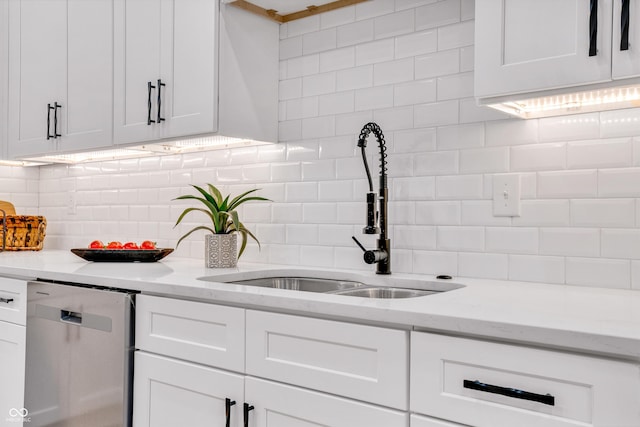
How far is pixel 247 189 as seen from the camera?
2.58 meters

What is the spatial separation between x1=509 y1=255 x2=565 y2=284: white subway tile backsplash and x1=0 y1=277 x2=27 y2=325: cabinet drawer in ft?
5.88

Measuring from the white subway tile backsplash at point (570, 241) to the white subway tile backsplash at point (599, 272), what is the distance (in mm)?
25

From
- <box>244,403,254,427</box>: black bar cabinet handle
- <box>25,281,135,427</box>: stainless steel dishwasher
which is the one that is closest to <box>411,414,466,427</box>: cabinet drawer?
<box>244,403,254,427</box>: black bar cabinet handle

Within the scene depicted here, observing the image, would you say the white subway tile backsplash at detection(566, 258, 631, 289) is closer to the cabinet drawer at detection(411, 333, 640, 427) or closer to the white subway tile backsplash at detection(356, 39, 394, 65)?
the cabinet drawer at detection(411, 333, 640, 427)

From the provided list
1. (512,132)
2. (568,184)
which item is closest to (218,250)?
(512,132)

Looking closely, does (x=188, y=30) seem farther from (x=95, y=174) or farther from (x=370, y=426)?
(x=370, y=426)

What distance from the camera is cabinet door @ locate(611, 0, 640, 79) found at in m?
1.35

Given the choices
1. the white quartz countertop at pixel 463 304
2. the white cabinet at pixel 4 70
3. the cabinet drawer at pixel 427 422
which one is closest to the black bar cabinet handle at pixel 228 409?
the white quartz countertop at pixel 463 304

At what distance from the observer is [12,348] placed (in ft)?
7.57

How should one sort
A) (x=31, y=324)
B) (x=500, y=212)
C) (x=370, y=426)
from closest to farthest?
(x=370, y=426)
(x=500, y=212)
(x=31, y=324)

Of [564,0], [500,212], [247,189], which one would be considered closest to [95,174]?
[247,189]

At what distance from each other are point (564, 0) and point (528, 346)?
2.86ft

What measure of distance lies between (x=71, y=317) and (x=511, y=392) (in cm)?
152

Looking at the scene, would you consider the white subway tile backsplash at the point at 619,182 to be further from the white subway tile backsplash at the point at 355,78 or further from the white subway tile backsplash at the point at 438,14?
the white subway tile backsplash at the point at 355,78
